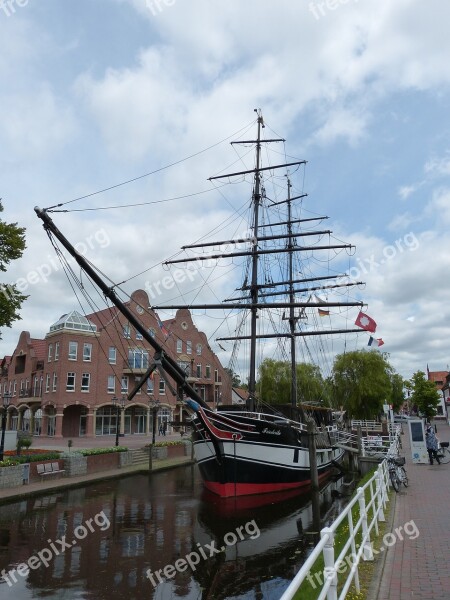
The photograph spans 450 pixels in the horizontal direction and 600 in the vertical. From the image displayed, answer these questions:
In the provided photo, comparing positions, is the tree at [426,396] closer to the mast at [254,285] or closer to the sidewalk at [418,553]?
the mast at [254,285]

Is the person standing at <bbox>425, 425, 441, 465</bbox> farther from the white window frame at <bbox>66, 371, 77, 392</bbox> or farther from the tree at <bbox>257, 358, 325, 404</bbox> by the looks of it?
the white window frame at <bbox>66, 371, 77, 392</bbox>

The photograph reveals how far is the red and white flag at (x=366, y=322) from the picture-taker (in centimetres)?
2425

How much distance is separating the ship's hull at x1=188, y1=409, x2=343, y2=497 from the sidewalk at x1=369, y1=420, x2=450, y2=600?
650cm

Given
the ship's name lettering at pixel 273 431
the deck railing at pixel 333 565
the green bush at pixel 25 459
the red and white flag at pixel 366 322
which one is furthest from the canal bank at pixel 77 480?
the red and white flag at pixel 366 322

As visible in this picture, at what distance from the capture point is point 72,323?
44594mm

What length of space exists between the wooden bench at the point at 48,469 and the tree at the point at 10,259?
20.8 ft

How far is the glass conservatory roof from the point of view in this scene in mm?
44125

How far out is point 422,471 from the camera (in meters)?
17.6

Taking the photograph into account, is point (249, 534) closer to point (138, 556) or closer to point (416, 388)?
point (138, 556)

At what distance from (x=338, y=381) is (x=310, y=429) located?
1251 inches

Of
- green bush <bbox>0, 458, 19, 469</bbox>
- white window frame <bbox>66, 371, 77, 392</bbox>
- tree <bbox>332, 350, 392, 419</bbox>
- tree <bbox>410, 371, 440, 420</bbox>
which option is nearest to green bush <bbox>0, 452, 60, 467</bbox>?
green bush <bbox>0, 458, 19, 469</bbox>

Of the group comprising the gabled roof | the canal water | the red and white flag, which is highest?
the gabled roof

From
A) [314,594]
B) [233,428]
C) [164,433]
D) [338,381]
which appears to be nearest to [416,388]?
[338,381]

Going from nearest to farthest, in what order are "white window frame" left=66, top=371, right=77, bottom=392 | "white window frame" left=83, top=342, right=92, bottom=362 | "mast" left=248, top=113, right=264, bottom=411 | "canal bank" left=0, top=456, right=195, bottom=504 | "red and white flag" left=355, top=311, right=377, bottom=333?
"canal bank" left=0, top=456, right=195, bottom=504 < "mast" left=248, top=113, right=264, bottom=411 < "red and white flag" left=355, top=311, right=377, bottom=333 < "white window frame" left=66, top=371, right=77, bottom=392 < "white window frame" left=83, top=342, right=92, bottom=362
